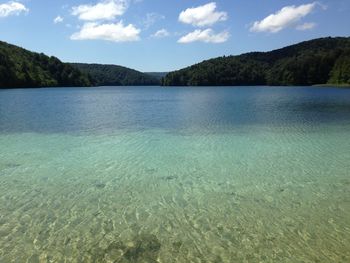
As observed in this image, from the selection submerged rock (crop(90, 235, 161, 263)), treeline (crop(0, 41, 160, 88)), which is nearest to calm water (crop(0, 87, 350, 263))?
submerged rock (crop(90, 235, 161, 263))

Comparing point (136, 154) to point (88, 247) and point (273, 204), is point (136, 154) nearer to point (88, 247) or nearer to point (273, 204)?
point (273, 204)

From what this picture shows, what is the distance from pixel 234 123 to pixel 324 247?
78.5 feet

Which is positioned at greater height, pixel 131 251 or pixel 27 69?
pixel 131 251

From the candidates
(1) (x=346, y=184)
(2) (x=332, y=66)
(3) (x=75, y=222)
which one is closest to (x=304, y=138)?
(1) (x=346, y=184)

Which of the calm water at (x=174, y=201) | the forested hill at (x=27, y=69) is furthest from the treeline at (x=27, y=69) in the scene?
the calm water at (x=174, y=201)

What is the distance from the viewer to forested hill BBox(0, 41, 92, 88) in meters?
144

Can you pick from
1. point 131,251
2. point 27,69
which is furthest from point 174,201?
point 27,69

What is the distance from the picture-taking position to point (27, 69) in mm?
164250

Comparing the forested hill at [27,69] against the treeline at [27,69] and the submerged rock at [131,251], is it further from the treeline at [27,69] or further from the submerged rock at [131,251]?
the submerged rock at [131,251]

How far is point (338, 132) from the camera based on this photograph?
2634 centimetres

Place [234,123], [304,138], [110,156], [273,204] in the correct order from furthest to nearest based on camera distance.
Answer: [234,123], [304,138], [110,156], [273,204]

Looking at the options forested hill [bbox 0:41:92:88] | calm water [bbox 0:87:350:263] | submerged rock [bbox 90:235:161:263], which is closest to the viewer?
submerged rock [bbox 90:235:161:263]

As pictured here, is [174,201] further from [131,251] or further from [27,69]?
[27,69]

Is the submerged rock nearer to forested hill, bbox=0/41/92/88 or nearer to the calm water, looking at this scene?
the calm water
